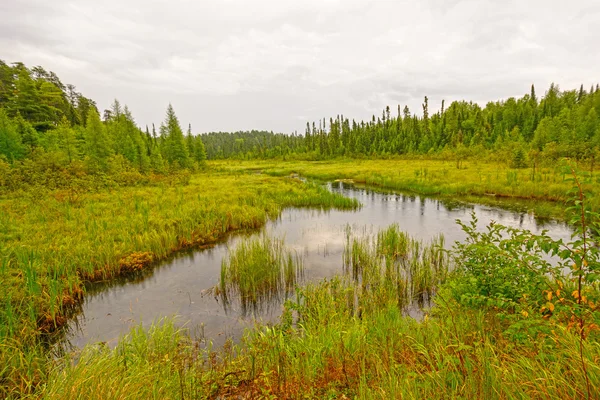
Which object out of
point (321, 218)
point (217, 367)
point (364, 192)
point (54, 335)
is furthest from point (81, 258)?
point (364, 192)

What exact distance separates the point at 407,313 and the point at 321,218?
11.6 metres

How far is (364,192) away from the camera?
3022 centimetres

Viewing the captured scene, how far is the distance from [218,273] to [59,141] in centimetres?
3693

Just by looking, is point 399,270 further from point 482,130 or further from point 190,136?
point 482,130

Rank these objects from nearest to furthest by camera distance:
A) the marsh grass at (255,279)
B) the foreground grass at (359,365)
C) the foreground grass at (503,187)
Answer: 1. the foreground grass at (359,365)
2. the marsh grass at (255,279)
3. the foreground grass at (503,187)

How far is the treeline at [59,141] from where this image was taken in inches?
979

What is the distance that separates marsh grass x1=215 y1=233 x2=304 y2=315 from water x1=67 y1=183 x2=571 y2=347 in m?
0.35

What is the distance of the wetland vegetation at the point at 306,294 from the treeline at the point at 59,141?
42 centimetres

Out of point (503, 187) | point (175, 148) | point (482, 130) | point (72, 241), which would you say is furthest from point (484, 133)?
point (72, 241)

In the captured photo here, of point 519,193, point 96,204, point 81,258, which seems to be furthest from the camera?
point 519,193

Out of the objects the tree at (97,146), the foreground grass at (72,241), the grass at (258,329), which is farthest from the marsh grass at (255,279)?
the tree at (97,146)

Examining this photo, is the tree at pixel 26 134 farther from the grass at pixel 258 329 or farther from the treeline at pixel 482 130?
the treeline at pixel 482 130

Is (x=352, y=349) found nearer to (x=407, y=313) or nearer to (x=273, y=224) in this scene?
(x=407, y=313)

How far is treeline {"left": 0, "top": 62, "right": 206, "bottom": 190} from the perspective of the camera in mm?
24859
